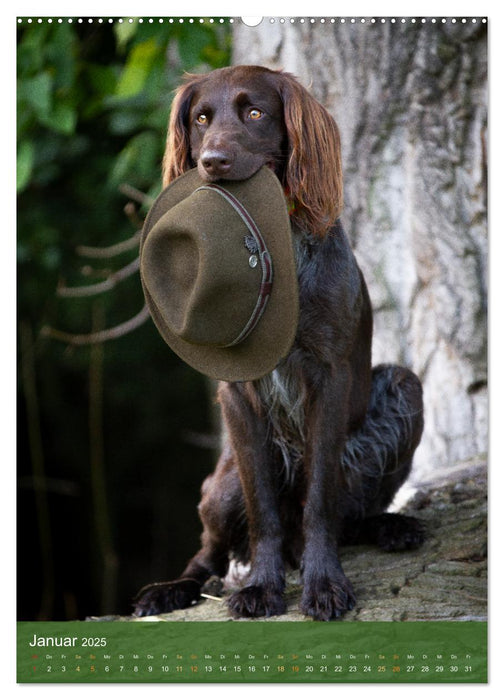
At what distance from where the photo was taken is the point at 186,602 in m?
3.65

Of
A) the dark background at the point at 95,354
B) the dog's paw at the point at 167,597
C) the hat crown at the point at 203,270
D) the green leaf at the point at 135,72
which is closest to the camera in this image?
the hat crown at the point at 203,270

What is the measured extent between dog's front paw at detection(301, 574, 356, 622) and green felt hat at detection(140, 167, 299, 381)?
30.3 inches

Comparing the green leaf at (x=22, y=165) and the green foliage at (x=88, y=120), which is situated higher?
the green foliage at (x=88, y=120)

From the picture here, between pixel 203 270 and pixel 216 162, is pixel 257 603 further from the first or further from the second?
pixel 216 162

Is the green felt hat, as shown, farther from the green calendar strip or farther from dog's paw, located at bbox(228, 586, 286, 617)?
the green calendar strip

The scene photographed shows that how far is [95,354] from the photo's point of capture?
6773 mm

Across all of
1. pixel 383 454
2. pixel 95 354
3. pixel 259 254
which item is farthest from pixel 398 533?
pixel 95 354

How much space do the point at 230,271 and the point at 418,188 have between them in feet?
5.15

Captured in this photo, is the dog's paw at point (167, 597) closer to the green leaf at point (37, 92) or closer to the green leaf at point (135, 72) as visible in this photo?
the green leaf at point (37, 92)

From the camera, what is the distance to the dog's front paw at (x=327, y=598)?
322cm

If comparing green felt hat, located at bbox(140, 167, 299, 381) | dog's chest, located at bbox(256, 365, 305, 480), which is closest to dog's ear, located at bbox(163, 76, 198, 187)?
green felt hat, located at bbox(140, 167, 299, 381)

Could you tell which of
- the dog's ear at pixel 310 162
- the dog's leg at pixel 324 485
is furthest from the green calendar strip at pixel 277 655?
the dog's ear at pixel 310 162

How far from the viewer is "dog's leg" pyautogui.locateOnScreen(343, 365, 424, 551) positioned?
3.80 m

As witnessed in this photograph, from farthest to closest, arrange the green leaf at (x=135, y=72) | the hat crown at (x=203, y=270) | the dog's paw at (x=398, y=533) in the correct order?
the green leaf at (x=135, y=72) < the dog's paw at (x=398, y=533) < the hat crown at (x=203, y=270)
